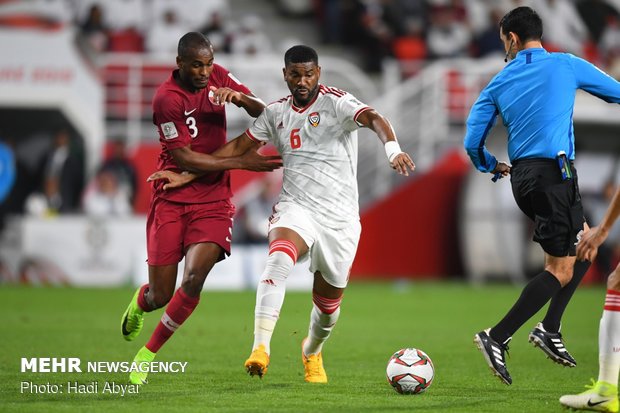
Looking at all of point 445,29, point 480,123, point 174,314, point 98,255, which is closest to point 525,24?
point 480,123

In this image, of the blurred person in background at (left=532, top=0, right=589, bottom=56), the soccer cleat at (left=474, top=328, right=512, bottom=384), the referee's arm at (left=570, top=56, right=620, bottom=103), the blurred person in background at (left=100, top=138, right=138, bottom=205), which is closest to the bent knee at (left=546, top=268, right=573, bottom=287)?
the soccer cleat at (left=474, top=328, right=512, bottom=384)

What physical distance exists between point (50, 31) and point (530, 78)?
14430 millimetres

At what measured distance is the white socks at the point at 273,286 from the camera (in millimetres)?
7725

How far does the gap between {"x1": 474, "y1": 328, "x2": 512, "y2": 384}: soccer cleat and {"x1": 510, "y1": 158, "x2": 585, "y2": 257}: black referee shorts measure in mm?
821

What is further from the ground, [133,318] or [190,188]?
[190,188]

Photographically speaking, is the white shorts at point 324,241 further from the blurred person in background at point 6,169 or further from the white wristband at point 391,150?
the blurred person in background at point 6,169

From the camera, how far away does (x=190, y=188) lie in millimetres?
8664

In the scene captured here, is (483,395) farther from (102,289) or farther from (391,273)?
(391,273)

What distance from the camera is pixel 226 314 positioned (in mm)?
14734

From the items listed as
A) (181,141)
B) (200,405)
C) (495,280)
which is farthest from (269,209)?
(200,405)

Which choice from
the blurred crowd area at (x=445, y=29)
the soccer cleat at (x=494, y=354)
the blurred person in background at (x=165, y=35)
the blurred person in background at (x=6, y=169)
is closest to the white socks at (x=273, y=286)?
the soccer cleat at (x=494, y=354)

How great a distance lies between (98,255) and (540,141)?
1303 cm

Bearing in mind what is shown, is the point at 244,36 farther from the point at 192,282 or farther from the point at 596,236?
the point at 596,236

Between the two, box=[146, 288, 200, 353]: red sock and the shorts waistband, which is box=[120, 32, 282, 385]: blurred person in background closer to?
box=[146, 288, 200, 353]: red sock
